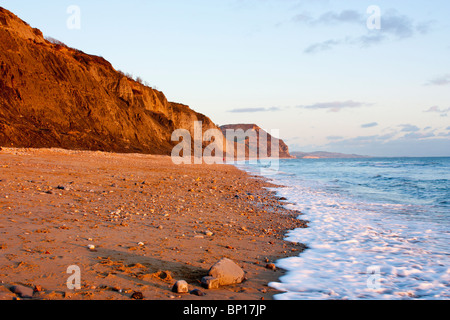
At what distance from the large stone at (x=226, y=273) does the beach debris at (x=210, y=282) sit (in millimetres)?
60

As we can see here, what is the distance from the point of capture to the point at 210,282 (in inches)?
135

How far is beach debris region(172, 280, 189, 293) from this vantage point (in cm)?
326

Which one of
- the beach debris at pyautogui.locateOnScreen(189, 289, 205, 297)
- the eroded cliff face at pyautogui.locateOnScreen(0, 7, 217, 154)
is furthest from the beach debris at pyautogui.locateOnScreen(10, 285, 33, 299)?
the eroded cliff face at pyautogui.locateOnScreen(0, 7, 217, 154)

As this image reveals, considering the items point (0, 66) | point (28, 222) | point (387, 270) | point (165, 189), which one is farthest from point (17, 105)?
point (387, 270)

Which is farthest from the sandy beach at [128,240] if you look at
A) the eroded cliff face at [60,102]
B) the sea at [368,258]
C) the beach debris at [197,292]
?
the eroded cliff face at [60,102]

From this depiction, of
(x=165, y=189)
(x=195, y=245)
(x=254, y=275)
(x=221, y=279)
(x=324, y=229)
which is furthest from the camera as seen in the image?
(x=165, y=189)

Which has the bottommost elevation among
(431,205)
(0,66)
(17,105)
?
(431,205)

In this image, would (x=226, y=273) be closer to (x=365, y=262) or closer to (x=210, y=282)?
(x=210, y=282)

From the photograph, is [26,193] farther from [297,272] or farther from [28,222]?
[297,272]

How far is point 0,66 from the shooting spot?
27.1 metres

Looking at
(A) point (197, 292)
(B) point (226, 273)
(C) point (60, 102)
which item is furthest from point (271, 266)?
(C) point (60, 102)

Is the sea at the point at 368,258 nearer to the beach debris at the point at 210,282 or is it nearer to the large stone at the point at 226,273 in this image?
the large stone at the point at 226,273

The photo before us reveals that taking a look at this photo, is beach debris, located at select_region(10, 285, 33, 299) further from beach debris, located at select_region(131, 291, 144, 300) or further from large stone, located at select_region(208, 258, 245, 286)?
large stone, located at select_region(208, 258, 245, 286)
